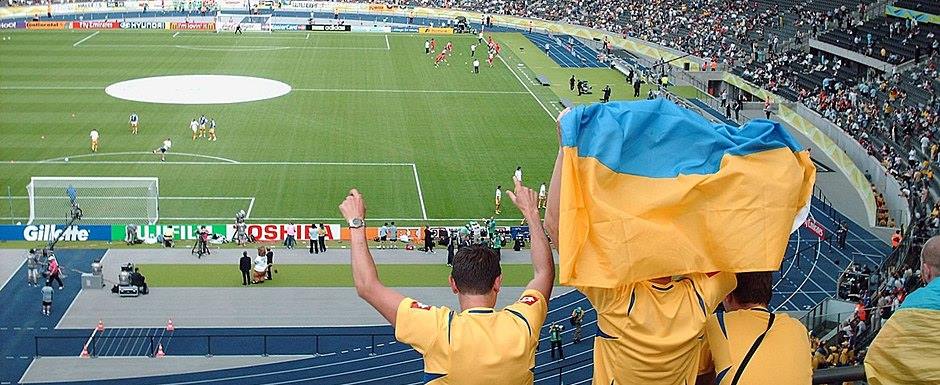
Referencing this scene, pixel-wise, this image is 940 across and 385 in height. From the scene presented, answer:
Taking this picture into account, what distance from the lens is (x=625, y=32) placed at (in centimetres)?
7712

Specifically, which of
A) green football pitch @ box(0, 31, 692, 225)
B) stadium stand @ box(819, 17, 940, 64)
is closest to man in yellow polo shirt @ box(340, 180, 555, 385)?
green football pitch @ box(0, 31, 692, 225)

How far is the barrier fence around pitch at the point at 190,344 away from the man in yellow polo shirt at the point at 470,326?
1969 cm

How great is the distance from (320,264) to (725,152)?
25930 millimetres

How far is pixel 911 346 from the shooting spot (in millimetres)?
3867

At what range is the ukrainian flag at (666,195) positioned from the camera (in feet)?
15.6

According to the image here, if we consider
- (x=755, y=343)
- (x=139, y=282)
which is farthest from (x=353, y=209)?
(x=139, y=282)

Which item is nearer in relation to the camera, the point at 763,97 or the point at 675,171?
the point at 675,171

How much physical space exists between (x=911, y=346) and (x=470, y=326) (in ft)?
5.44

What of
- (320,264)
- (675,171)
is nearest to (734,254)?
(675,171)

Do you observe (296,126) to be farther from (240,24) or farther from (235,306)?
(240,24)

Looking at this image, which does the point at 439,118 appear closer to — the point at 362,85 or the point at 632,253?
the point at 362,85

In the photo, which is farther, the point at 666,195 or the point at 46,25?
the point at 46,25

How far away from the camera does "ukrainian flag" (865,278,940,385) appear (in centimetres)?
385

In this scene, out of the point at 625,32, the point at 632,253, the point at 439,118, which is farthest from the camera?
the point at 625,32
